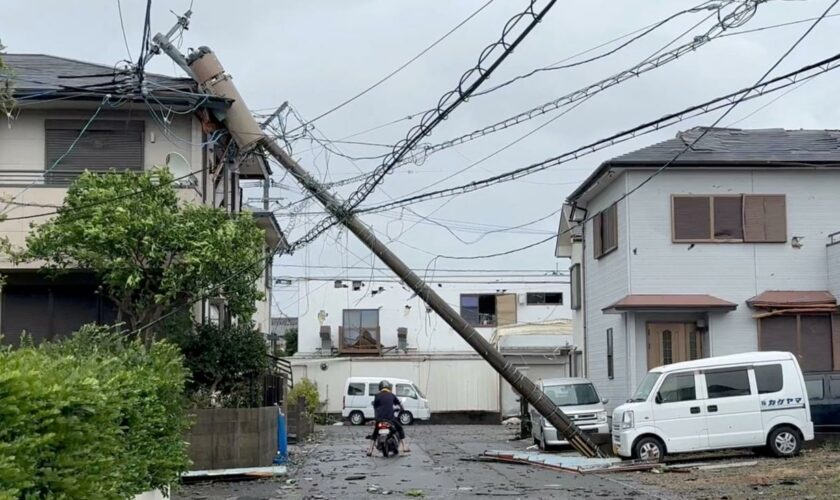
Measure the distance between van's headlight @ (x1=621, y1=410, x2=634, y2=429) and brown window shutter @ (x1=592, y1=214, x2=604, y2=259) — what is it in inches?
339

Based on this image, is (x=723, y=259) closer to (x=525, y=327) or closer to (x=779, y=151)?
(x=779, y=151)

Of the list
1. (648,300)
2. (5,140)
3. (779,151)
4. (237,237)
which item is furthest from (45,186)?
(779,151)

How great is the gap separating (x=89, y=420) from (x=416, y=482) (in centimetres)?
1076

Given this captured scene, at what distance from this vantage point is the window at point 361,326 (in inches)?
2114

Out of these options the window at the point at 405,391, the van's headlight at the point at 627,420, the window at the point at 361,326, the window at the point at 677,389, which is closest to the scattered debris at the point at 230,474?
the van's headlight at the point at 627,420

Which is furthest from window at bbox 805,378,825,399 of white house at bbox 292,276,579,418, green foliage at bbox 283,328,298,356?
green foliage at bbox 283,328,298,356

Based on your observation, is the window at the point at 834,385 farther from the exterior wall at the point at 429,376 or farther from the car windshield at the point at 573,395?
the exterior wall at the point at 429,376

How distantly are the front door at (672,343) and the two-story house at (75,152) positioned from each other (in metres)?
11.8

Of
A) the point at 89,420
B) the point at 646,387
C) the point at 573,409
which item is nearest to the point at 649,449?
the point at 646,387

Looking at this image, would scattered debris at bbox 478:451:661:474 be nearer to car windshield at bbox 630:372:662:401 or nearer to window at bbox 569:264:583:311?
car windshield at bbox 630:372:662:401

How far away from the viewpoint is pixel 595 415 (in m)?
26.1

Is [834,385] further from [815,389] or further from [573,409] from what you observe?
[573,409]

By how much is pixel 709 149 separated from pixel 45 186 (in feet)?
52.5

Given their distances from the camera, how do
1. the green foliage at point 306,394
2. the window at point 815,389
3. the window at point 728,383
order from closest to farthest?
the window at point 728,383 < the window at point 815,389 < the green foliage at point 306,394
